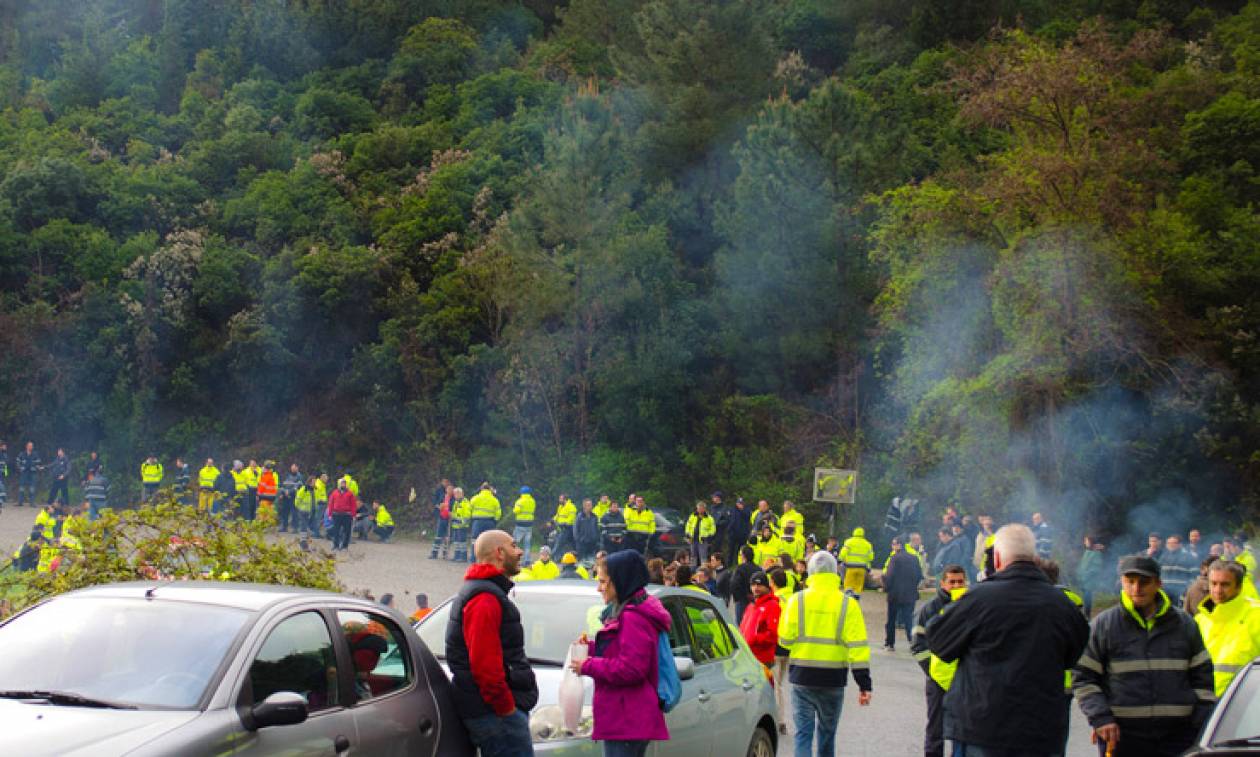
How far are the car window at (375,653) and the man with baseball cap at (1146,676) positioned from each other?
3316mm

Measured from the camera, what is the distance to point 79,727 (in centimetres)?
502

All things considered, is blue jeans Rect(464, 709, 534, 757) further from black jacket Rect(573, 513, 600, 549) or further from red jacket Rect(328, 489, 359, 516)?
red jacket Rect(328, 489, 359, 516)

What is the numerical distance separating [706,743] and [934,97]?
4215 cm

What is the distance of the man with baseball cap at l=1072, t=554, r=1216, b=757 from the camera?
6316mm

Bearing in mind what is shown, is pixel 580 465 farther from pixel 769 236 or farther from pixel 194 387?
pixel 194 387

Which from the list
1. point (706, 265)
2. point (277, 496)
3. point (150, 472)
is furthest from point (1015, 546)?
point (706, 265)

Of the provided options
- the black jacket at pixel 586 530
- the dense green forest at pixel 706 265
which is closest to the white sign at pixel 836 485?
the dense green forest at pixel 706 265

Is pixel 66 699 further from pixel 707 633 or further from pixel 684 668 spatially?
pixel 707 633

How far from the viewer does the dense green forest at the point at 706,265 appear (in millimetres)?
30547

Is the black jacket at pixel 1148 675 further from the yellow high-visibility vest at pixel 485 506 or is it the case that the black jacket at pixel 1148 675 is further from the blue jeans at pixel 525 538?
the blue jeans at pixel 525 538

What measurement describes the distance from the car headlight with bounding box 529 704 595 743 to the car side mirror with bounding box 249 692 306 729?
93.7 inches

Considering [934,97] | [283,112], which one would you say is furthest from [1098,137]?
[283,112]

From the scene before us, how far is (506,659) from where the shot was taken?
670cm

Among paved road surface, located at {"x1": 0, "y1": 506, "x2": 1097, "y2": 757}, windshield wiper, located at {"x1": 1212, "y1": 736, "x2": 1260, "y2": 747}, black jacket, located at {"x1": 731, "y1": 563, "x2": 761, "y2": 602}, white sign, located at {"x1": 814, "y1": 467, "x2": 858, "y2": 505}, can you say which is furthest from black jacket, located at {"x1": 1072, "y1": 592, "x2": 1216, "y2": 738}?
white sign, located at {"x1": 814, "y1": 467, "x2": 858, "y2": 505}
